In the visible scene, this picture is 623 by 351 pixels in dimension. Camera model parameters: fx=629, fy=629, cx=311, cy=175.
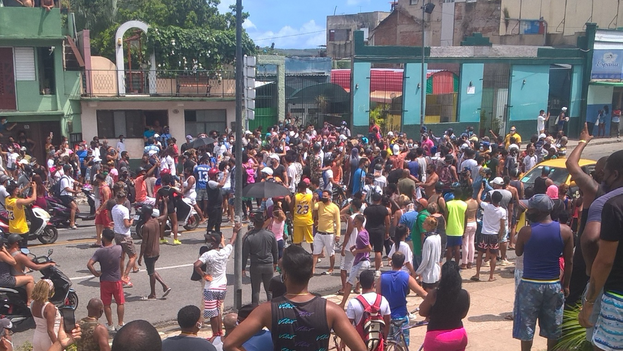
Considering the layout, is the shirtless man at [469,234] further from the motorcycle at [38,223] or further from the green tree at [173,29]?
the green tree at [173,29]

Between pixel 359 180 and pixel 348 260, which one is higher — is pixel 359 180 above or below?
above

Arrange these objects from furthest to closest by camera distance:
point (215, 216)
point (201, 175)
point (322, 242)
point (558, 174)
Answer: point (201, 175) < point (558, 174) < point (215, 216) < point (322, 242)

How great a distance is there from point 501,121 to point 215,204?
23.4 metres

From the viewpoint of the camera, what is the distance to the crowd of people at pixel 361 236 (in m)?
4.26

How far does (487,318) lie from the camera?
30.5 feet

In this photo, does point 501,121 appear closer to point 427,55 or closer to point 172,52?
point 427,55

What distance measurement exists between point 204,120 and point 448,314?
2181 centimetres

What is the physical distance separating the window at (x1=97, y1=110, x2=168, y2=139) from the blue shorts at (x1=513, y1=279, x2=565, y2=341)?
21274mm

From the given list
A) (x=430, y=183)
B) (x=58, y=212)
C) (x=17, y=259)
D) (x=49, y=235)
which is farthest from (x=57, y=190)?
(x=430, y=183)

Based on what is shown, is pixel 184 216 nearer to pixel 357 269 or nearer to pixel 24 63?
pixel 357 269

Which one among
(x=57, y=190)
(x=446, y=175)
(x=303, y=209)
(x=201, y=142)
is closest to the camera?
(x=303, y=209)

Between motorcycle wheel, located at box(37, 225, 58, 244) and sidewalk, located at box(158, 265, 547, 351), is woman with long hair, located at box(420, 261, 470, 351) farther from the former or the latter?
motorcycle wheel, located at box(37, 225, 58, 244)

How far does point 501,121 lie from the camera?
33.4 meters

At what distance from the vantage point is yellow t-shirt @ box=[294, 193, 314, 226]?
11734mm
